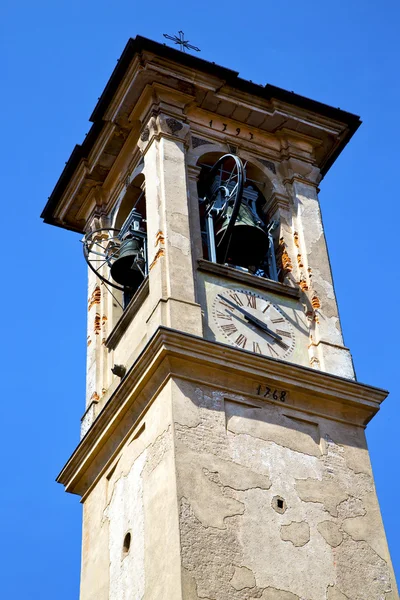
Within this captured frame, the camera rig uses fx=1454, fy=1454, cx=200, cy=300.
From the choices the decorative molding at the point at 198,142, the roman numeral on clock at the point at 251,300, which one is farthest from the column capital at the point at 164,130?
the roman numeral on clock at the point at 251,300

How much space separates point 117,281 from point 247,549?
583 centimetres

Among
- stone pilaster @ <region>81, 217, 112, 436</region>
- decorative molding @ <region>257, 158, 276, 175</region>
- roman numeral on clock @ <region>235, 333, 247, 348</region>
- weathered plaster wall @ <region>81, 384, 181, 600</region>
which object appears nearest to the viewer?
weathered plaster wall @ <region>81, 384, 181, 600</region>

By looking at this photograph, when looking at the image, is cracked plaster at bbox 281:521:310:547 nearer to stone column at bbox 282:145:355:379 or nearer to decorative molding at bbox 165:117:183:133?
stone column at bbox 282:145:355:379

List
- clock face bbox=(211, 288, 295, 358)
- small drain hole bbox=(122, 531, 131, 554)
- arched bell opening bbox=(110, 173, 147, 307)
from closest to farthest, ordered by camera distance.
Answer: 1. small drain hole bbox=(122, 531, 131, 554)
2. clock face bbox=(211, 288, 295, 358)
3. arched bell opening bbox=(110, 173, 147, 307)

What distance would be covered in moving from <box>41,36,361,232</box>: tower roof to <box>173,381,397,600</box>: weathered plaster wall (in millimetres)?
5607

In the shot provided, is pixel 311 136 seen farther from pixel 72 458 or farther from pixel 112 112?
pixel 72 458

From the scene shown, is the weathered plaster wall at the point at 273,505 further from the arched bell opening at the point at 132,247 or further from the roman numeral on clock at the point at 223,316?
the arched bell opening at the point at 132,247

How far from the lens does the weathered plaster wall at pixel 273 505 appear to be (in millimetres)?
15906

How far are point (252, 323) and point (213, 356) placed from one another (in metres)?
1.41

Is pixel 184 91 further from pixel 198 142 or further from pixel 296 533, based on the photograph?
pixel 296 533

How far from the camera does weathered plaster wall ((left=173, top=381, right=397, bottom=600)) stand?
52.2ft

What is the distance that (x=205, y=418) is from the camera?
17.2 metres

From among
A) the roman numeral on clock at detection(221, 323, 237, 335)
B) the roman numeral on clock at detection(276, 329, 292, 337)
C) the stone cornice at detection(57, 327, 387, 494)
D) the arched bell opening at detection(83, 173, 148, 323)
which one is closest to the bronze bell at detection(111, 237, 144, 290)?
the arched bell opening at detection(83, 173, 148, 323)

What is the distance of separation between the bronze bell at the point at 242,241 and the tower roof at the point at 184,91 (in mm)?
2039
